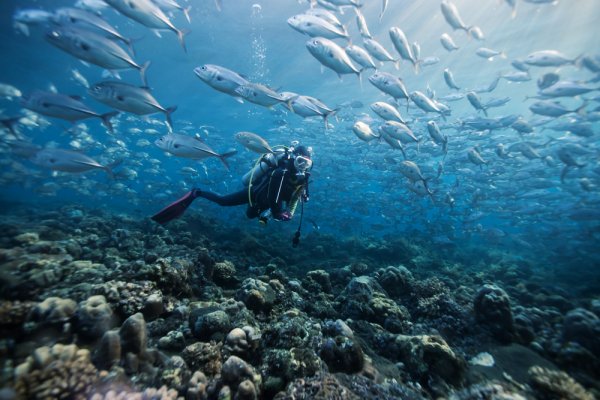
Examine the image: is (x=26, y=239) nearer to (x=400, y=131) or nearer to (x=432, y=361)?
(x=432, y=361)

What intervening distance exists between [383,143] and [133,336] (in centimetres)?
1829

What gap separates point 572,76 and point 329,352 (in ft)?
138

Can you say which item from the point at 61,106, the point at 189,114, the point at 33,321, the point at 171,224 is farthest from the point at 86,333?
the point at 189,114

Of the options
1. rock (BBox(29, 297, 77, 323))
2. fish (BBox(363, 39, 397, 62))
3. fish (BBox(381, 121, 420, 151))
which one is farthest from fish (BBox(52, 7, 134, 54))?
fish (BBox(381, 121, 420, 151))

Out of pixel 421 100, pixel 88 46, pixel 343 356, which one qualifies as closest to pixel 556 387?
pixel 343 356

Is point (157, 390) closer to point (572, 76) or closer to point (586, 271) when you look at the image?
point (586, 271)

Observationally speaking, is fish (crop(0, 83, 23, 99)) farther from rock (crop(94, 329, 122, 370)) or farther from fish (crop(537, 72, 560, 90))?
fish (crop(537, 72, 560, 90))

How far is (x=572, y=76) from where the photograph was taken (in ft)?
96.5

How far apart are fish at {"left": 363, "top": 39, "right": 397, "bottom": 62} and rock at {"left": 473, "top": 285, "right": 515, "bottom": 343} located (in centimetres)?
625

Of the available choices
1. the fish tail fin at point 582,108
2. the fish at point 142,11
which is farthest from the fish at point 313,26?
the fish tail fin at point 582,108

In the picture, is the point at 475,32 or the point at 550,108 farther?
the point at 475,32

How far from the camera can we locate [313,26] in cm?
577

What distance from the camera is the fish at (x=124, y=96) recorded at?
14.8 feet

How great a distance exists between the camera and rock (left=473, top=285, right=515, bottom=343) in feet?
13.6
